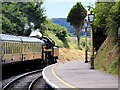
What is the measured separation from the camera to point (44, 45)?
1243 inches

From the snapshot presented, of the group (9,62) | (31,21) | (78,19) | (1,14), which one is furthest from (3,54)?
(78,19)

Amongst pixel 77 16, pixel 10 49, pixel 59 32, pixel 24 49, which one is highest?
pixel 77 16

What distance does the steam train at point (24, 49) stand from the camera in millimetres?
19650

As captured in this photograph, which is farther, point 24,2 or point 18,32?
point 24,2

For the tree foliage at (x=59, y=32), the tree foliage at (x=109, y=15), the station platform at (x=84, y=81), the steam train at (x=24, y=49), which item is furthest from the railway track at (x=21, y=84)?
the tree foliage at (x=59, y=32)

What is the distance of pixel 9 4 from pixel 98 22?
29792 mm

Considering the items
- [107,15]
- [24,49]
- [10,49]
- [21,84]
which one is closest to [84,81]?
[21,84]

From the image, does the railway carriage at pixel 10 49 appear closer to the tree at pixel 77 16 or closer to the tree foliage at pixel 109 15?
the tree foliage at pixel 109 15

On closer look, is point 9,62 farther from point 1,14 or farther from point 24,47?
point 1,14

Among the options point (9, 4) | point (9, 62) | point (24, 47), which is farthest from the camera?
point (9, 4)

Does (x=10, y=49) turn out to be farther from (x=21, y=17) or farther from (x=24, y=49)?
(x=21, y=17)

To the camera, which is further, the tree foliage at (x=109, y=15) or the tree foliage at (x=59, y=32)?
the tree foliage at (x=59, y=32)

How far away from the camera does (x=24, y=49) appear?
80.7 ft

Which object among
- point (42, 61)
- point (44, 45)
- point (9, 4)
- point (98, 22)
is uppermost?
point (9, 4)
